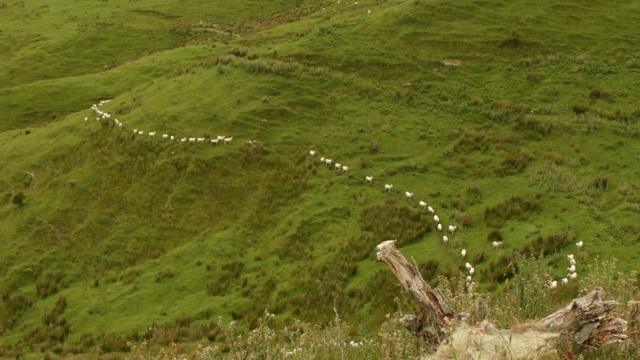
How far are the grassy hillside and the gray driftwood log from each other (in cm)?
695

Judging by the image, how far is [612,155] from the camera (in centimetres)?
2414

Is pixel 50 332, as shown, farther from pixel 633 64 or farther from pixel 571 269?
pixel 633 64

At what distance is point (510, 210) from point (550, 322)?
1358 cm

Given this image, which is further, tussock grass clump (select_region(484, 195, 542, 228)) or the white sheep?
tussock grass clump (select_region(484, 195, 542, 228))

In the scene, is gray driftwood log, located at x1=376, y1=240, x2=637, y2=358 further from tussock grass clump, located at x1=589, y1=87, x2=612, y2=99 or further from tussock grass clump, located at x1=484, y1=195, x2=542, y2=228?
tussock grass clump, located at x1=589, y1=87, x2=612, y2=99


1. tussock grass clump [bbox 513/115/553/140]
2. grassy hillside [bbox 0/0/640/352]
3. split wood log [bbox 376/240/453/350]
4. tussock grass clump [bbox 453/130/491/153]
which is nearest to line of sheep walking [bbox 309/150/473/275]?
grassy hillside [bbox 0/0/640/352]

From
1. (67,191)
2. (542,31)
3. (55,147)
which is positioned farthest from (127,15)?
(542,31)

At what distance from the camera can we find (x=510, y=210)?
21203 millimetres

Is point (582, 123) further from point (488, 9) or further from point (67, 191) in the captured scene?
point (67, 191)

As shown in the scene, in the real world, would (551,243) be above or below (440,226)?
above

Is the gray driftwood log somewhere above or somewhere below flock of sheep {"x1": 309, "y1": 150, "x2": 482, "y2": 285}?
above

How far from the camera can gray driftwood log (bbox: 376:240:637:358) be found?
7730mm

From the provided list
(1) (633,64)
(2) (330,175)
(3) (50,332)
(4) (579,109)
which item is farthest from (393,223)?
(1) (633,64)

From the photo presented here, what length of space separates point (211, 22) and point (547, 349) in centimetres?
6276
